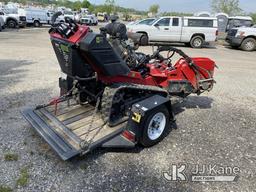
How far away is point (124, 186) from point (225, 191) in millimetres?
1260

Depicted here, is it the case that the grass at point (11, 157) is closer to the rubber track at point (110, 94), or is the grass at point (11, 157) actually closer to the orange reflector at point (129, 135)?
the rubber track at point (110, 94)

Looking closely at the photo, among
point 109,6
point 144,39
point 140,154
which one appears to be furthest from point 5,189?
point 109,6

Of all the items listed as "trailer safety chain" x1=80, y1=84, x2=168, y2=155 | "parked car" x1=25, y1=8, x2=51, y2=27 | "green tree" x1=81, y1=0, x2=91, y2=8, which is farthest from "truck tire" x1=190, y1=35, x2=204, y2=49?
"green tree" x1=81, y1=0, x2=91, y2=8

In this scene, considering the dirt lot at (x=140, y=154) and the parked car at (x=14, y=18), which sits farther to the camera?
the parked car at (x=14, y=18)

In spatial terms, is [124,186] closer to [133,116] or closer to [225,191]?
[133,116]

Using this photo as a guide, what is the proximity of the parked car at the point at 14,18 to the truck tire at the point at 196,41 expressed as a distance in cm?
1613

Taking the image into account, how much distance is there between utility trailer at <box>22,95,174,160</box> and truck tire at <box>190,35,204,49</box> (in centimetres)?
1344

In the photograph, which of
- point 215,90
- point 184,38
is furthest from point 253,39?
point 215,90

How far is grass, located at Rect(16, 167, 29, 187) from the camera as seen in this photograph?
3246 millimetres

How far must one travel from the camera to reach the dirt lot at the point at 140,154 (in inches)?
133

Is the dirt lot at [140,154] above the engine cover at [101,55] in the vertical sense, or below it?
below

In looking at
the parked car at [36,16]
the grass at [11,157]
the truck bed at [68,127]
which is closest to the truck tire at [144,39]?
the truck bed at [68,127]

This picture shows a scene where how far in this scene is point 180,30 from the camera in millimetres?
16500

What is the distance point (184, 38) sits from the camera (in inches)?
658
